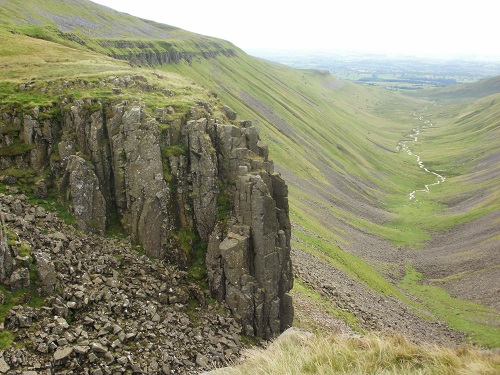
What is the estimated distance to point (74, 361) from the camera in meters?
22.0

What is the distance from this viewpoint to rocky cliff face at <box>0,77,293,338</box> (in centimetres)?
3212

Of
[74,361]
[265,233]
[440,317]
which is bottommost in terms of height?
[440,317]

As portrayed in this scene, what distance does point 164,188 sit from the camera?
33.2 metres

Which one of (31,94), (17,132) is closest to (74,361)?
(17,132)

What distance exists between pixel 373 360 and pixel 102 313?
722 inches

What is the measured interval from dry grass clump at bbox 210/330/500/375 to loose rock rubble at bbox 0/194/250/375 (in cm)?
605

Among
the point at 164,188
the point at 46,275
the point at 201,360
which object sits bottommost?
the point at 201,360

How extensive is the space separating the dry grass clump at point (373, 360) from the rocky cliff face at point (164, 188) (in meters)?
16.3

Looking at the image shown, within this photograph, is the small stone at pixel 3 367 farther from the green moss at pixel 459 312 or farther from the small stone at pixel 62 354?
the green moss at pixel 459 312

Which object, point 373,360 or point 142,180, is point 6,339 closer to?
point 142,180

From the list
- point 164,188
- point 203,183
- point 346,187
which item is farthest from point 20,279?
point 346,187

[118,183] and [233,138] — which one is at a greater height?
[233,138]

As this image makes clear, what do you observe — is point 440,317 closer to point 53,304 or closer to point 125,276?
point 125,276

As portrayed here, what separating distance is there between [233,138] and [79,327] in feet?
66.3
